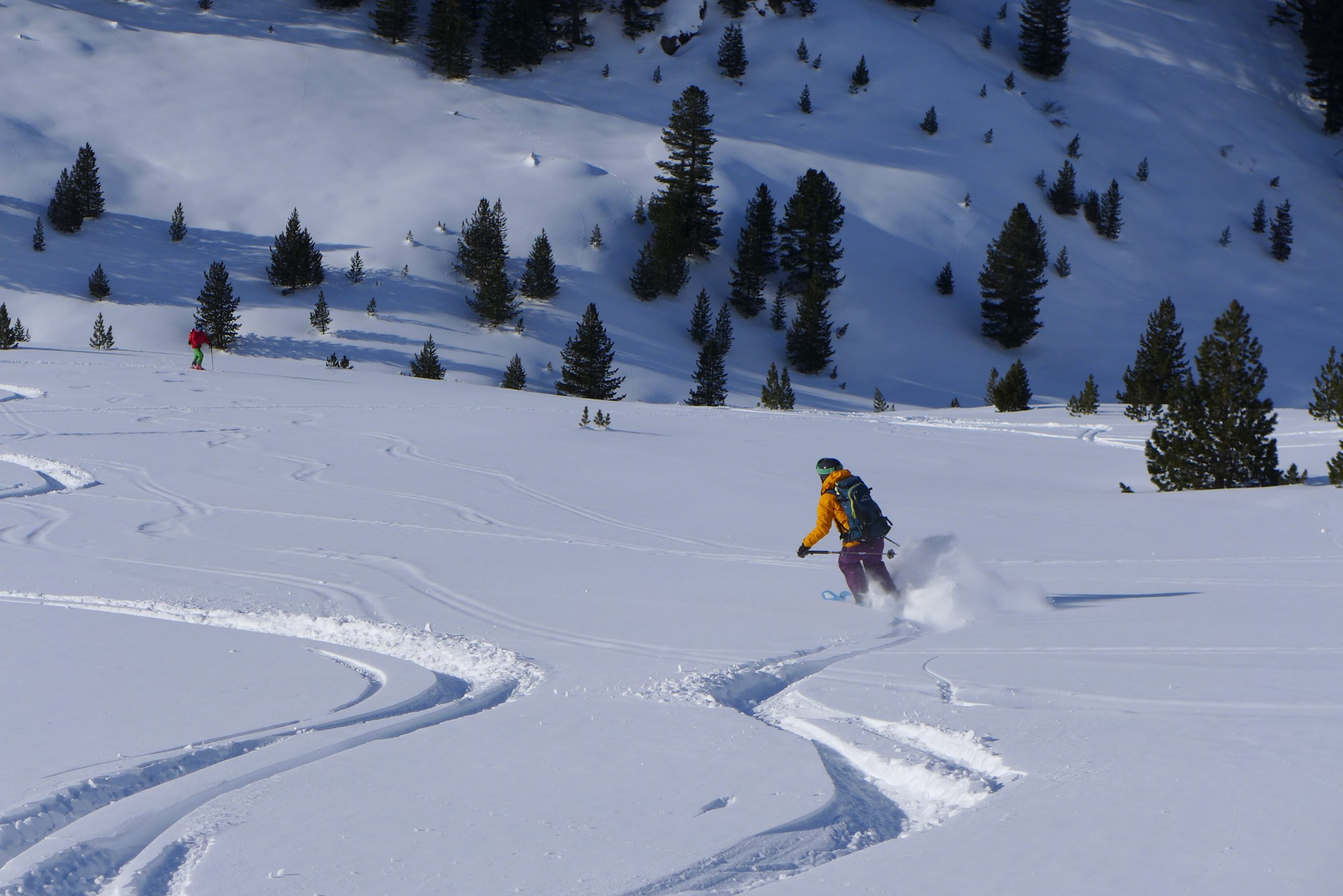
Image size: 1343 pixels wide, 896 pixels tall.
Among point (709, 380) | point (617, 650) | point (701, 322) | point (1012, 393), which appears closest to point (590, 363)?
point (709, 380)

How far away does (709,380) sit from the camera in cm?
3503

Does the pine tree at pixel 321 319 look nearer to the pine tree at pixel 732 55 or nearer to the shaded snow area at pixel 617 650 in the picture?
the shaded snow area at pixel 617 650

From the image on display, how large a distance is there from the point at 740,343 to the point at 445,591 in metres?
36.8

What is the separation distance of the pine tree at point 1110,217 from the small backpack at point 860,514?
5204 cm

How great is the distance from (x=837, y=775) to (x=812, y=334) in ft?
124

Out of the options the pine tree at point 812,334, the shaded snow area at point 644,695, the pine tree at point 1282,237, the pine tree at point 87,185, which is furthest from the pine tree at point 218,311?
the pine tree at point 1282,237

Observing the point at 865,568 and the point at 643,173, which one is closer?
the point at 865,568

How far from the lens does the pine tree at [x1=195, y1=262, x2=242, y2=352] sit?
32812mm

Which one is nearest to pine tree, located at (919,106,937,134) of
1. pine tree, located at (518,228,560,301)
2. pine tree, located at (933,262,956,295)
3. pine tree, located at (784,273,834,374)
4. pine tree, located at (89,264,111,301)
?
pine tree, located at (933,262,956,295)

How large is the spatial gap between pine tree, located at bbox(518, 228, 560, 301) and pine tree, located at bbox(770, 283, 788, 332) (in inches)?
390

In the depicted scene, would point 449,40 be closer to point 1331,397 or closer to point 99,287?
point 99,287

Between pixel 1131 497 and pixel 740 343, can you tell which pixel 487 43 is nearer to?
pixel 740 343

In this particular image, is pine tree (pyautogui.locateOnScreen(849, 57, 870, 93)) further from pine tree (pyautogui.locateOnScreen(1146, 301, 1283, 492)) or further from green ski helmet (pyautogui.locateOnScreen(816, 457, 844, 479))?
green ski helmet (pyautogui.locateOnScreen(816, 457, 844, 479))

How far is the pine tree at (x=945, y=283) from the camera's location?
158ft
